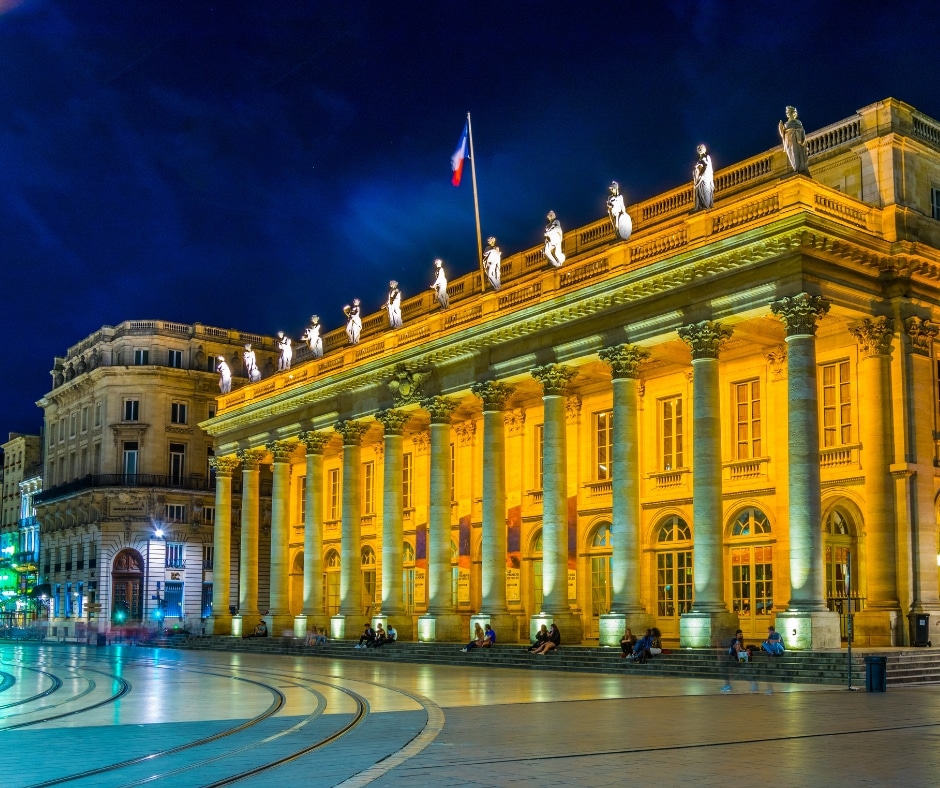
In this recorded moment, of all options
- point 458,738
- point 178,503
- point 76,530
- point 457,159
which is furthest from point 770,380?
point 76,530

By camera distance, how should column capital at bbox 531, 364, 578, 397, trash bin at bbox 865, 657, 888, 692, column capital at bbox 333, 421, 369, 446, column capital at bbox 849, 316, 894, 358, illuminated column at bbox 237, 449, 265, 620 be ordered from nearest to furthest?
1. trash bin at bbox 865, 657, 888, 692
2. column capital at bbox 849, 316, 894, 358
3. column capital at bbox 531, 364, 578, 397
4. column capital at bbox 333, 421, 369, 446
5. illuminated column at bbox 237, 449, 265, 620

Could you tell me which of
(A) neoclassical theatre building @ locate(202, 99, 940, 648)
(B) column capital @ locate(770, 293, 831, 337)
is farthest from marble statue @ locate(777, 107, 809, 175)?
(B) column capital @ locate(770, 293, 831, 337)

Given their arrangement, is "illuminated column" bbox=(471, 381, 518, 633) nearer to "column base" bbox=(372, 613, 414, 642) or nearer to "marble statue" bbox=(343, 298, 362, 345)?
"column base" bbox=(372, 613, 414, 642)

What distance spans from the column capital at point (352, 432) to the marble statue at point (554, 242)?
42.5 ft

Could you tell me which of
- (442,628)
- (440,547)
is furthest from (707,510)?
(442,628)

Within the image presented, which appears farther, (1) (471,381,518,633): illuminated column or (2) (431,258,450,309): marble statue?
(2) (431,258,450,309): marble statue

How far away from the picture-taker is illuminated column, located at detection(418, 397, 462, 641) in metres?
41.2

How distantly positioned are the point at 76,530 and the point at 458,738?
65.6 meters

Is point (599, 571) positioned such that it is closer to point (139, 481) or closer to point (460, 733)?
point (460, 733)

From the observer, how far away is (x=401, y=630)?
145ft

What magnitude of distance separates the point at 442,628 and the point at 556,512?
7.31 m

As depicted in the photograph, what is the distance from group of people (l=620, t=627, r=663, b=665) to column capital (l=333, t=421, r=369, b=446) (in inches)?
702

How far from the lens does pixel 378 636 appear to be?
42719 millimetres

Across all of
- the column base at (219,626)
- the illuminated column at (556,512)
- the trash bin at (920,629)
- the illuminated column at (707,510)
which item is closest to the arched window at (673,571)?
the illuminated column at (556,512)
